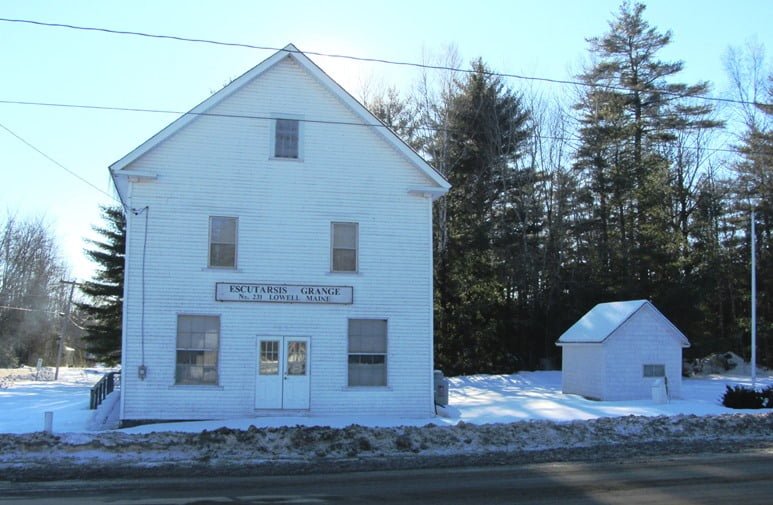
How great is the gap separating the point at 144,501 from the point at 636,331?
18115 mm

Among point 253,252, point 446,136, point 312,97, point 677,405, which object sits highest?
point 446,136

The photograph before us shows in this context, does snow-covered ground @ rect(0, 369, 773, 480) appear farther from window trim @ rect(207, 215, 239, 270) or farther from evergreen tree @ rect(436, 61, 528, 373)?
evergreen tree @ rect(436, 61, 528, 373)

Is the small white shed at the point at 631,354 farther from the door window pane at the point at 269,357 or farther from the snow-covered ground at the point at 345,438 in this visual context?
the door window pane at the point at 269,357

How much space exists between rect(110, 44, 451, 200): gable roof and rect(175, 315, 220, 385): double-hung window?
3.90 metres

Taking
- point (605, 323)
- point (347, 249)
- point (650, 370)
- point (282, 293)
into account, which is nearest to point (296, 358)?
point (282, 293)

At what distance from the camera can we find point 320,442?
13320 mm

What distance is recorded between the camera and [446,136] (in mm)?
37125

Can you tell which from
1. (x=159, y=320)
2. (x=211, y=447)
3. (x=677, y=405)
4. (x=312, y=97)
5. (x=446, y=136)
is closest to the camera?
(x=211, y=447)

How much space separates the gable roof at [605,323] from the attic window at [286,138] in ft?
37.8

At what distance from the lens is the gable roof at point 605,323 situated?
2264 cm

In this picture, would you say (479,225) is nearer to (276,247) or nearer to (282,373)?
(276,247)

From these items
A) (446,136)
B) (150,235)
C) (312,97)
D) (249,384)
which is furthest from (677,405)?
(446,136)

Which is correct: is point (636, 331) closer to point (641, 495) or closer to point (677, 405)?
point (677, 405)

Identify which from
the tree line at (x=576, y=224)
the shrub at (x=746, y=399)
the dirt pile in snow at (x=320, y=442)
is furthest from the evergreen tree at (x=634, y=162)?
the dirt pile in snow at (x=320, y=442)
